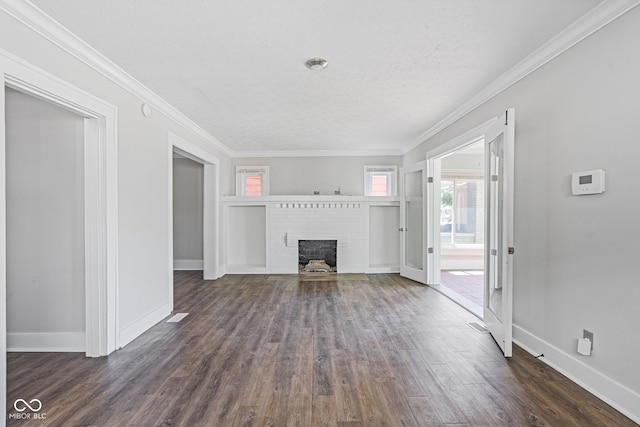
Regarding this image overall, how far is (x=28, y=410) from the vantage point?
1.79m

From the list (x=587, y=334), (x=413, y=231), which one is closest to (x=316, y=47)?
(x=587, y=334)

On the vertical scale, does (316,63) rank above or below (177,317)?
above

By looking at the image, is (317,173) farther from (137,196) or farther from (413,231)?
(137,196)

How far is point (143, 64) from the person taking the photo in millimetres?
2473

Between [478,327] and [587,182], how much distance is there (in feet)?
5.87

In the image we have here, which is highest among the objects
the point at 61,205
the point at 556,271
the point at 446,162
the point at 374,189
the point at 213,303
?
the point at 446,162

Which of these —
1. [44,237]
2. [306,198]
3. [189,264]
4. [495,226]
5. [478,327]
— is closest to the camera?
[44,237]

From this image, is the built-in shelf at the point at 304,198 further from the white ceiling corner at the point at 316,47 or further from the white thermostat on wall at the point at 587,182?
the white thermostat on wall at the point at 587,182

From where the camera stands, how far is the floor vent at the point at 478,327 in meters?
2.96

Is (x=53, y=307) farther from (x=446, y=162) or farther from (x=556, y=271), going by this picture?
(x=446, y=162)

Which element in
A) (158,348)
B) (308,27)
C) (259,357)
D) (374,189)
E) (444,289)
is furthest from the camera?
(374,189)

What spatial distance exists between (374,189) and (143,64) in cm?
448

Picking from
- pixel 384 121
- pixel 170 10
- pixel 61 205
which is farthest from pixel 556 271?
pixel 61 205

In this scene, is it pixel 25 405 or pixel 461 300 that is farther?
pixel 461 300
